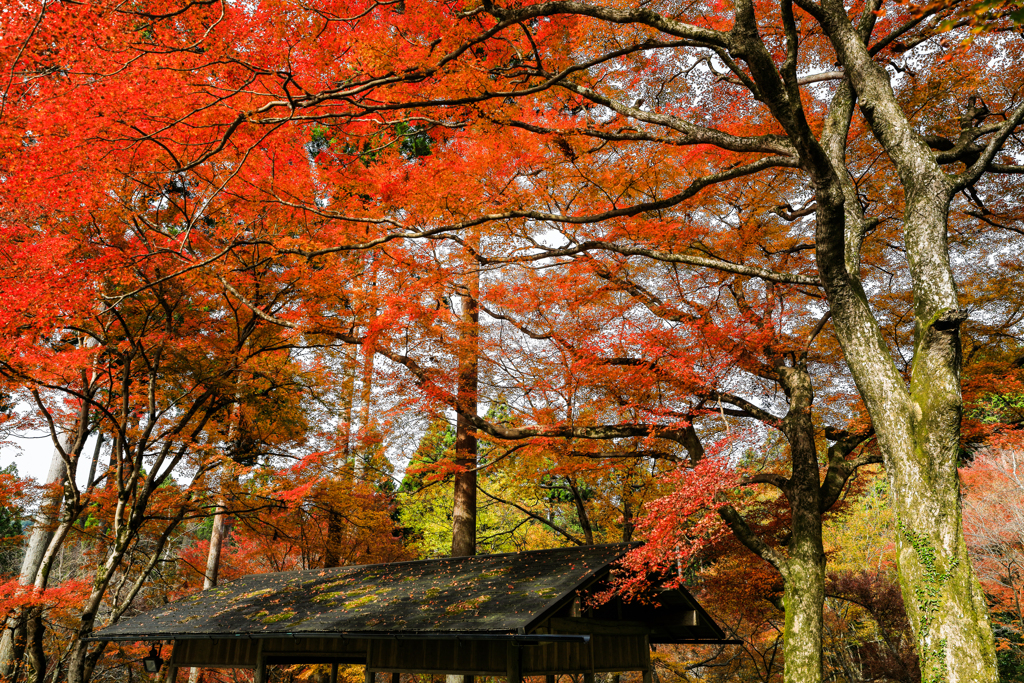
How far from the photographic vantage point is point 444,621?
778cm

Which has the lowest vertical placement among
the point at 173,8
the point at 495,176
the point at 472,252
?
the point at 472,252

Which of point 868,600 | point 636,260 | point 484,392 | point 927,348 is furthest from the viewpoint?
point 868,600

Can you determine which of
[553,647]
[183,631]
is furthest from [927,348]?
[183,631]

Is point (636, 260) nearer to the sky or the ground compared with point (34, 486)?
nearer to the sky

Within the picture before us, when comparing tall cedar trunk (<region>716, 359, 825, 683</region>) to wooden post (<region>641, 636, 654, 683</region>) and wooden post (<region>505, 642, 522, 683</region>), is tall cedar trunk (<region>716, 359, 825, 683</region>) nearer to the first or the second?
wooden post (<region>641, 636, 654, 683</region>)

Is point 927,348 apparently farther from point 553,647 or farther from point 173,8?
point 173,8

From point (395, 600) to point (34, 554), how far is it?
8.66m

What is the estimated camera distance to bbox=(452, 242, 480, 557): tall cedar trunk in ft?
43.4

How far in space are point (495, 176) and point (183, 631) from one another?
386 inches

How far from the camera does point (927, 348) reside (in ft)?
17.7

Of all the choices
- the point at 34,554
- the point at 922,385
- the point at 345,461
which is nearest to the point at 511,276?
the point at 345,461

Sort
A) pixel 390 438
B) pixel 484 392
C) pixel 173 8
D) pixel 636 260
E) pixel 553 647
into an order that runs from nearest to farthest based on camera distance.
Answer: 1. pixel 553 647
2. pixel 173 8
3. pixel 636 260
4. pixel 484 392
5. pixel 390 438

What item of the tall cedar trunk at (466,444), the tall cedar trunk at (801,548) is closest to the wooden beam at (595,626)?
the tall cedar trunk at (801,548)

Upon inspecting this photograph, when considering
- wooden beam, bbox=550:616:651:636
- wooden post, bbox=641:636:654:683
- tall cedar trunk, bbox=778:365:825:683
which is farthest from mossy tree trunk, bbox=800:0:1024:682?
wooden post, bbox=641:636:654:683
